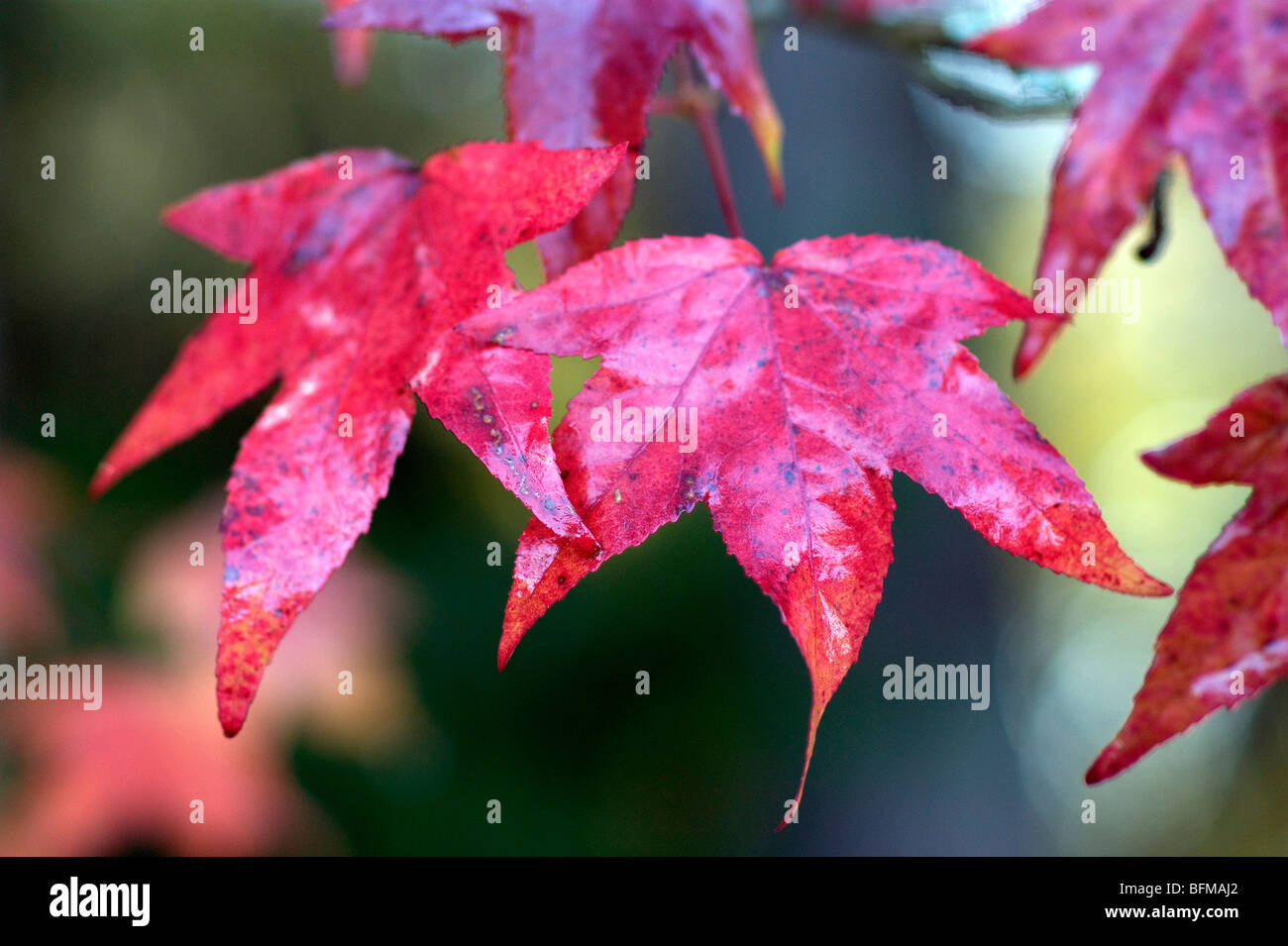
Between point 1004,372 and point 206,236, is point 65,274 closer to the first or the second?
point 206,236

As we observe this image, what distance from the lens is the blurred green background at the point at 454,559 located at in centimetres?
196

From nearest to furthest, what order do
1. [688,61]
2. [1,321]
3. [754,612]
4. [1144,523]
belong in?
[688,61]
[754,612]
[1,321]
[1144,523]

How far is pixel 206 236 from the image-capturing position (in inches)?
29.2

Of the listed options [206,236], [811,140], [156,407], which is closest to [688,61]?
[206,236]

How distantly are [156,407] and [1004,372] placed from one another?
2570 mm

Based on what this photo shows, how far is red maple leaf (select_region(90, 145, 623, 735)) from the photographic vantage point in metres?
0.50
